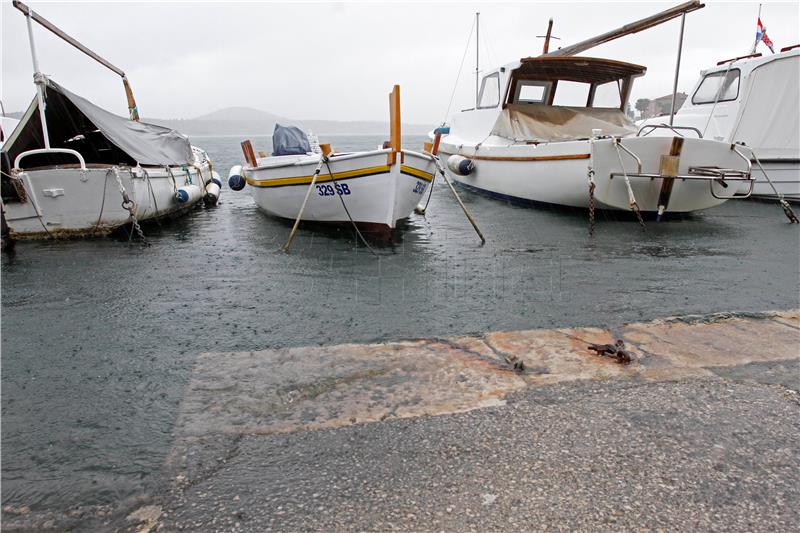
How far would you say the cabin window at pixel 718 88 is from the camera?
12820 mm

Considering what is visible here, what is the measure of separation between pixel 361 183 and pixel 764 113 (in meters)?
10.2

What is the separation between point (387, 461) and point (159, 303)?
3967 millimetres

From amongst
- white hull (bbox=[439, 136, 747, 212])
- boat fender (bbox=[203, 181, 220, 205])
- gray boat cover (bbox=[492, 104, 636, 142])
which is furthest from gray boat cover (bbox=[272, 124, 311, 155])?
gray boat cover (bbox=[492, 104, 636, 142])

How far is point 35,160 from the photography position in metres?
10.5

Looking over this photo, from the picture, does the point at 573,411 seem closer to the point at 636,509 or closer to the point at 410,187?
the point at 636,509

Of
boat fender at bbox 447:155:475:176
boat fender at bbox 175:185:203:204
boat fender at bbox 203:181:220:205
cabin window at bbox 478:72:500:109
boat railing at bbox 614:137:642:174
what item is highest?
cabin window at bbox 478:72:500:109

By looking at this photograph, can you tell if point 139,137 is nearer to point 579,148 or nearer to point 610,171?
point 579,148

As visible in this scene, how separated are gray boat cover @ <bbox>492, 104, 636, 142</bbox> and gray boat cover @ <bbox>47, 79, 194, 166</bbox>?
798cm

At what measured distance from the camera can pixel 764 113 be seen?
1205cm

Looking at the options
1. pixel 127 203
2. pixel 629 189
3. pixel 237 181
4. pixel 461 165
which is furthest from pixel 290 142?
pixel 629 189

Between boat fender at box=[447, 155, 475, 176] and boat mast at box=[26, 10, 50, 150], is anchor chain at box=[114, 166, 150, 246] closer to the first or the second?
boat mast at box=[26, 10, 50, 150]

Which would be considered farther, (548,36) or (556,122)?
(548,36)

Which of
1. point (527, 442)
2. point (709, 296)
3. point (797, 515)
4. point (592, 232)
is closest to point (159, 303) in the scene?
point (527, 442)

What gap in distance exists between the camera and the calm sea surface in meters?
2.82
